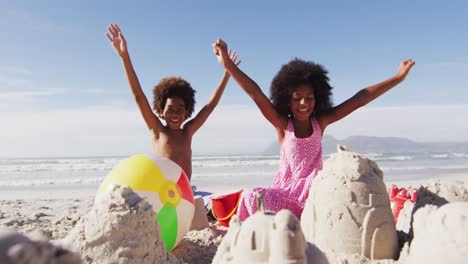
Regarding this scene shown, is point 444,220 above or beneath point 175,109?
beneath

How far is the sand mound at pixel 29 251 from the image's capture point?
4.72 feet

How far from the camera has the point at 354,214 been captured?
2.94 m

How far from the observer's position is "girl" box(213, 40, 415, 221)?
480 centimetres

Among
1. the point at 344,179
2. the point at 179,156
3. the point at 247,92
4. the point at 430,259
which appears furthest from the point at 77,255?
the point at 179,156

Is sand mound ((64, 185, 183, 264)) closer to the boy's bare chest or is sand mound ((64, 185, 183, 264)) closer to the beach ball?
the beach ball

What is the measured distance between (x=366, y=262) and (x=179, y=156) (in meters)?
3.10

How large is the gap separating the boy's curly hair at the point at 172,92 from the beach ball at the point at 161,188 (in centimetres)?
225

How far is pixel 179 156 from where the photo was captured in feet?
17.9

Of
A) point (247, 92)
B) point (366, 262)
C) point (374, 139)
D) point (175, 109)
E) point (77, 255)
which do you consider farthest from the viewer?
point (374, 139)

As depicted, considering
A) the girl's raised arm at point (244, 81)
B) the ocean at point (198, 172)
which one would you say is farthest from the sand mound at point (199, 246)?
the ocean at point (198, 172)

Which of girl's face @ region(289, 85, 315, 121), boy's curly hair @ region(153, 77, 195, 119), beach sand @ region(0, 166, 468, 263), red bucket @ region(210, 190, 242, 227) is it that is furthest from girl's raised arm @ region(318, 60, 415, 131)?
boy's curly hair @ region(153, 77, 195, 119)

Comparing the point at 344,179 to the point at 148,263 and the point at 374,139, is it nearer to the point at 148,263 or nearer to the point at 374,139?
the point at 148,263

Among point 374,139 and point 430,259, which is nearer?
point 430,259

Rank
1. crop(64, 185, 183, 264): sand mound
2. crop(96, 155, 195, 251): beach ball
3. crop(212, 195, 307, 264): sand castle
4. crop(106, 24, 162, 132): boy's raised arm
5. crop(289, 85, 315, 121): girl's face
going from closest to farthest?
crop(212, 195, 307, 264): sand castle, crop(64, 185, 183, 264): sand mound, crop(96, 155, 195, 251): beach ball, crop(289, 85, 315, 121): girl's face, crop(106, 24, 162, 132): boy's raised arm
